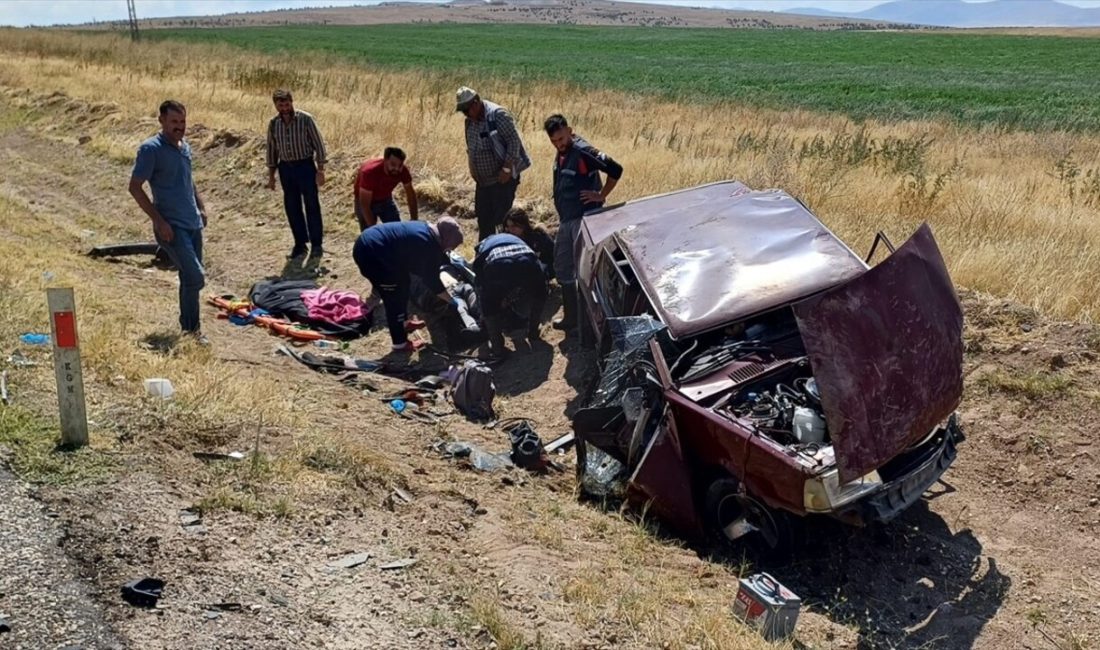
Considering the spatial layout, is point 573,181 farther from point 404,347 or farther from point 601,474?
point 601,474

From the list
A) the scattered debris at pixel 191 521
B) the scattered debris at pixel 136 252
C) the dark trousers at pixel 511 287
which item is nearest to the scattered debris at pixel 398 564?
the scattered debris at pixel 191 521

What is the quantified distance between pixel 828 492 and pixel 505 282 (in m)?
4.19

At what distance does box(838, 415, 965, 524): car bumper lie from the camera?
478cm

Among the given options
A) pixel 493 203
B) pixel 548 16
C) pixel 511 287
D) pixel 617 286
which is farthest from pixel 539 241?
pixel 548 16

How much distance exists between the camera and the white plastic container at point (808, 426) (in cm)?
495

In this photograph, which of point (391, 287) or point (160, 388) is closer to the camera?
point (160, 388)

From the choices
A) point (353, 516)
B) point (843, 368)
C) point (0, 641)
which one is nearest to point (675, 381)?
point (843, 368)

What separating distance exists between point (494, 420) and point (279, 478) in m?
2.54

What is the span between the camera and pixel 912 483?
5035 mm

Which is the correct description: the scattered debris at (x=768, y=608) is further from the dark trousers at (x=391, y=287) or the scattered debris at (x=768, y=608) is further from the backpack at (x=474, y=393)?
the dark trousers at (x=391, y=287)

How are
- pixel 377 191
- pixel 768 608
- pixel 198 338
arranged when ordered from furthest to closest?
1. pixel 377 191
2. pixel 198 338
3. pixel 768 608

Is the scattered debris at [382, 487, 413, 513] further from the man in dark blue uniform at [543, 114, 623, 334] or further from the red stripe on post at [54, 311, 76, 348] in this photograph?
the man in dark blue uniform at [543, 114, 623, 334]

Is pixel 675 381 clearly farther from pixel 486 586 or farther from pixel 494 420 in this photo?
pixel 494 420

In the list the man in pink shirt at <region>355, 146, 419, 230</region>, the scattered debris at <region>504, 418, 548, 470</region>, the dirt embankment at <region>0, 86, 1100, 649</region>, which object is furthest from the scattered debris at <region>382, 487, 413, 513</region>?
Result: the man in pink shirt at <region>355, 146, 419, 230</region>
